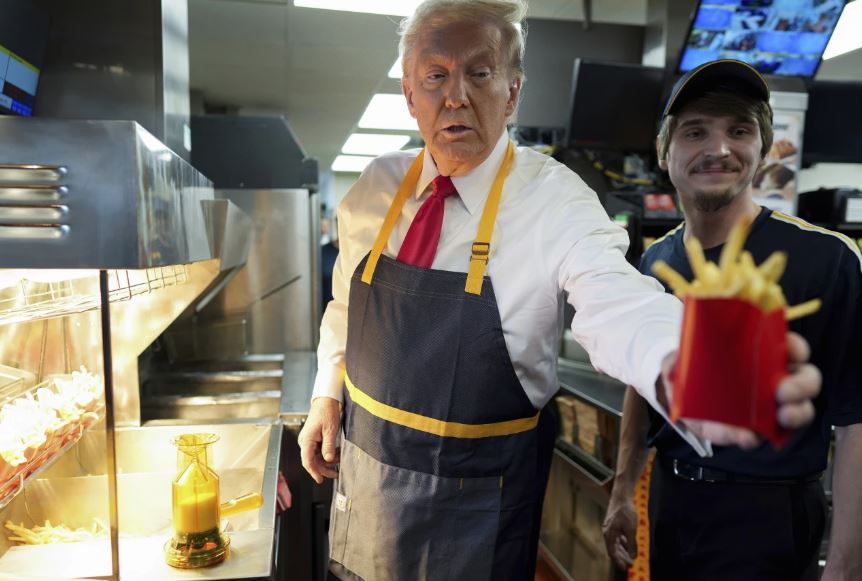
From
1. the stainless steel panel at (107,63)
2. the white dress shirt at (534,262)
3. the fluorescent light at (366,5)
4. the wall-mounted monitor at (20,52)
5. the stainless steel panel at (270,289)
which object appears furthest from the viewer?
the fluorescent light at (366,5)

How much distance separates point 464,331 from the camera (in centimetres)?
122

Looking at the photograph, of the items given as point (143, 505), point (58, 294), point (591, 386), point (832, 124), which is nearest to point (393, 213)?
point (58, 294)

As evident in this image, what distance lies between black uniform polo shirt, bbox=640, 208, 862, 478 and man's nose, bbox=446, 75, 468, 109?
2.60ft

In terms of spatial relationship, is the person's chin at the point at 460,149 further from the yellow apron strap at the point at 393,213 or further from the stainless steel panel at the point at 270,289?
the stainless steel panel at the point at 270,289

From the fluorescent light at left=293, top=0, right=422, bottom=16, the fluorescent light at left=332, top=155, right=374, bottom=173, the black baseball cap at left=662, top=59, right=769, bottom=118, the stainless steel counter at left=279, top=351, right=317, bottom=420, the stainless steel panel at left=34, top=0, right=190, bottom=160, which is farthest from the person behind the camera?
the fluorescent light at left=332, top=155, right=374, bottom=173

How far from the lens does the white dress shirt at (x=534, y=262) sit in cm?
89

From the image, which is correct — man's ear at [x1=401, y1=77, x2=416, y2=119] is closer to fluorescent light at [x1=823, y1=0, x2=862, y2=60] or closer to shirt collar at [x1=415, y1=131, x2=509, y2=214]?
shirt collar at [x1=415, y1=131, x2=509, y2=214]

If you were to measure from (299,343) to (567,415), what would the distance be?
1.56 metres

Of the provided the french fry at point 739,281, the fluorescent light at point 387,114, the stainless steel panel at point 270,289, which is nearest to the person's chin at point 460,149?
the french fry at point 739,281

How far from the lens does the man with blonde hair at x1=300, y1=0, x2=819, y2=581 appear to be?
1219mm

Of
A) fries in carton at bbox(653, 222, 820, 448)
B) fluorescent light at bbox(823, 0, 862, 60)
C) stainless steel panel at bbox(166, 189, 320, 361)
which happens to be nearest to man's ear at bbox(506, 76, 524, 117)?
fries in carton at bbox(653, 222, 820, 448)

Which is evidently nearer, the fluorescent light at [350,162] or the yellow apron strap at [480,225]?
the yellow apron strap at [480,225]

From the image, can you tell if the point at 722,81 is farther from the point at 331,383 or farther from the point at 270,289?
the point at 270,289

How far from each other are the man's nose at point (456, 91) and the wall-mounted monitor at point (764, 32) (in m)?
2.52
